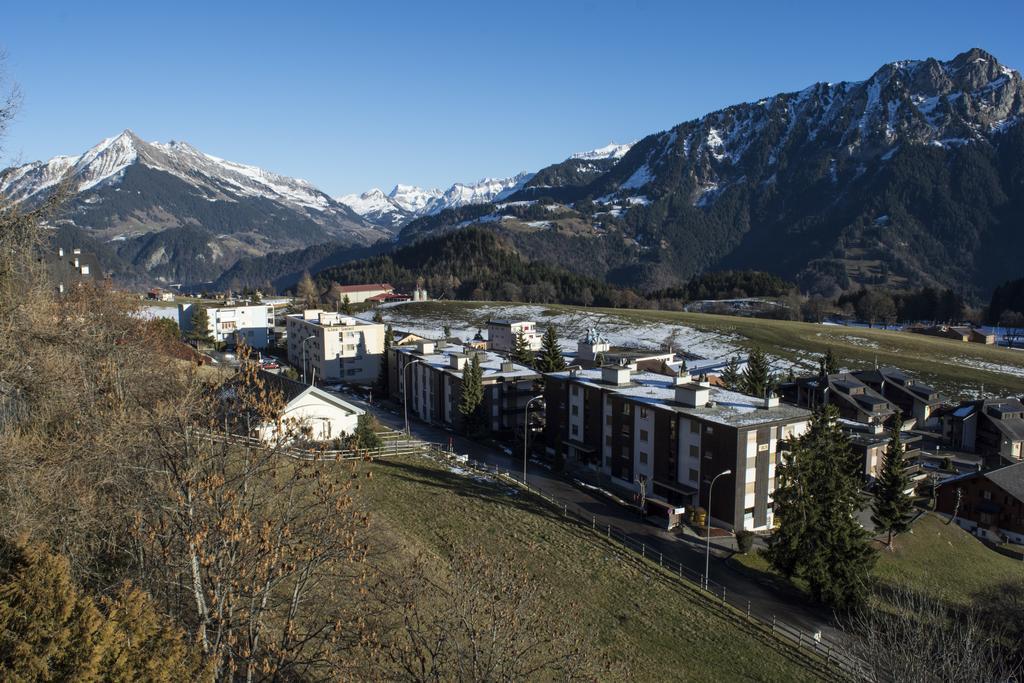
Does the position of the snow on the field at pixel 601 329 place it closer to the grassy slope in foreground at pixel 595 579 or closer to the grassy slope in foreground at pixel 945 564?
the grassy slope in foreground at pixel 945 564

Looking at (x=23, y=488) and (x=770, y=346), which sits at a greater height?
(x=23, y=488)

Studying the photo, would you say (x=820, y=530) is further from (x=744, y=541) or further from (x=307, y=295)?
(x=307, y=295)

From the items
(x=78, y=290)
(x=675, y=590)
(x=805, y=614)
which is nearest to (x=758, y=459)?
(x=805, y=614)

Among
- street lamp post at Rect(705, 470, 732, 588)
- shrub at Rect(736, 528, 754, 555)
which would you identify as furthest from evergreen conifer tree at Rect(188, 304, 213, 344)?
shrub at Rect(736, 528, 754, 555)

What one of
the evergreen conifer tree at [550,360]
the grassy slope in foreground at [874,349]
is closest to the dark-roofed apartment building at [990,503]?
the evergreen conifer tree at [550,360]

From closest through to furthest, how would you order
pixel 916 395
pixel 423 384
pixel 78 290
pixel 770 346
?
1. pixel 78 290
2. pixel 423 384
3. pixel 916 395
4. pixel 770 346

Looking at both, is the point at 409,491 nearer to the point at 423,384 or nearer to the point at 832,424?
the point at 832,424
